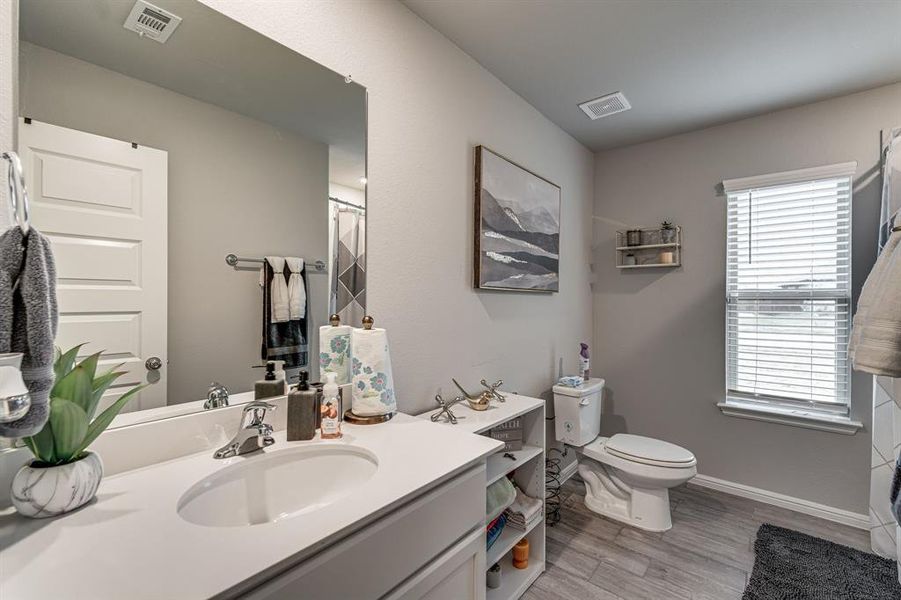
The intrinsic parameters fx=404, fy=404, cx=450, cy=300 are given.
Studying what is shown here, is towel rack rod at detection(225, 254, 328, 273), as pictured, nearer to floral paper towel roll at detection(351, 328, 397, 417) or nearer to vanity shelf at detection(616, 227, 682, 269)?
floral paper towel roll at detection(351, 328, 397, 417)

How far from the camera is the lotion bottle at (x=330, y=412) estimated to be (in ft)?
3.89

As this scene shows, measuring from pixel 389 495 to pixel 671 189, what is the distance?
9.55 ft

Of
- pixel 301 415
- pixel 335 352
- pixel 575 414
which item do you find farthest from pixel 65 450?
pixel 575 414

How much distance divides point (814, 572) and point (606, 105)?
8.55ft

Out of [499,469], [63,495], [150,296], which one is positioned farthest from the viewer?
[499,469]

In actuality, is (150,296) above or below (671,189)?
below

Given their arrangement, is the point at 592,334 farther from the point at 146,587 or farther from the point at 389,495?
the point at 146,587

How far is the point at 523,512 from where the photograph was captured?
1787 millimetres

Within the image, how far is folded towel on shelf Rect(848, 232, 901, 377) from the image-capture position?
1.45 m

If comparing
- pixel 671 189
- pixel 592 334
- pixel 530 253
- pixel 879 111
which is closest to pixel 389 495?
pixel 530 253

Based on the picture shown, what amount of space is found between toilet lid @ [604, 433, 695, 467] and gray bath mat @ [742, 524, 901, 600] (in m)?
0.52

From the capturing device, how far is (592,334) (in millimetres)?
3219

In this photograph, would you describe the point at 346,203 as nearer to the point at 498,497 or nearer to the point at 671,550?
the point at 498,497

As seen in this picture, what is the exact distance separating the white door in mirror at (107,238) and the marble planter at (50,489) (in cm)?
23
